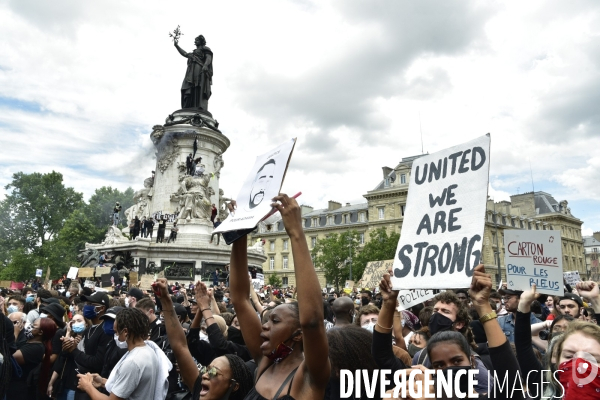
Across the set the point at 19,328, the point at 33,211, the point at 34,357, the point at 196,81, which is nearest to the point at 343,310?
the point at 34,357

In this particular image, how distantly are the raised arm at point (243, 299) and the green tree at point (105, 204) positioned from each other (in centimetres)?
6927

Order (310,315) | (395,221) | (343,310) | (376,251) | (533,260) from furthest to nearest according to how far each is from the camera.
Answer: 1. (395,221)
2. (376,251)
3. (343,310)
4. (533,260)
5. (310,315)

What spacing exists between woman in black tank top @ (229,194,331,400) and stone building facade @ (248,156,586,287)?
58.8 m

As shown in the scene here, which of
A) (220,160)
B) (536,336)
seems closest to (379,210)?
(220,160)

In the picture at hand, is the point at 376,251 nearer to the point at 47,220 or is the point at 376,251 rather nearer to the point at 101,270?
the point at 101,270

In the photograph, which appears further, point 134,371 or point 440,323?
point 440,323

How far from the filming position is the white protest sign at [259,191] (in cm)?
313

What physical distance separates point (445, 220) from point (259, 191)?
1.40 meters

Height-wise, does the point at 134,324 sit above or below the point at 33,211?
below

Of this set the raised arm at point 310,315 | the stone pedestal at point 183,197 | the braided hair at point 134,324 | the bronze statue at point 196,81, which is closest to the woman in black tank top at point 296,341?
the raised arm at point 310,315

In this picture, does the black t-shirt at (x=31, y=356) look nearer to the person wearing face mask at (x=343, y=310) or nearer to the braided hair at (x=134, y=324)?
the braided hair at (x=134, y=324)

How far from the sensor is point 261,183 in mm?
3428

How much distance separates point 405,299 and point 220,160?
3210 centimetres

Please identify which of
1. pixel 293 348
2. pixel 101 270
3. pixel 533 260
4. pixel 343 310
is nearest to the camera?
pixel 293 348
